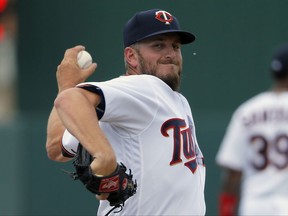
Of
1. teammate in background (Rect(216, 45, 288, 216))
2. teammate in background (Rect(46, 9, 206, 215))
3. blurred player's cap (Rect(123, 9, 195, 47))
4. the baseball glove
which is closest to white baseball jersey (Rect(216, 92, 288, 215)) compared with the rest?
teammate in background (Rect(216, 45, 288, 216))

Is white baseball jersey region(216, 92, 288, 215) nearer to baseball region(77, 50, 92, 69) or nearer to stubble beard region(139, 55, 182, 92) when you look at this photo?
stubble beard region(139, 55, 182, 92)

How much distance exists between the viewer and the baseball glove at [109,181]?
341cm

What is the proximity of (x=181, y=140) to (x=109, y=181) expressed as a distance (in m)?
0.49

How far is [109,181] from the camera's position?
11.2ft

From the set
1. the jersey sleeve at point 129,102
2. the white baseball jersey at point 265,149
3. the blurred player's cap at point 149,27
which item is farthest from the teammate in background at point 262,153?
the jersey sleeve at point 129,102

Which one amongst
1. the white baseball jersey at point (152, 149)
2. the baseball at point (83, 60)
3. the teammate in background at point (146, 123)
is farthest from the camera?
the baseball at point (83, 60)

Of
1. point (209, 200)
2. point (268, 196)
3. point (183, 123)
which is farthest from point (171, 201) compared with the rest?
point (209, 200)

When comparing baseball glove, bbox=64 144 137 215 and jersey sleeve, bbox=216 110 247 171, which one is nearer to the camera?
baseball glove, bbox=64 144 137 215

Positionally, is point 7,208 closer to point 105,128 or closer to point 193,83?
point 193,83

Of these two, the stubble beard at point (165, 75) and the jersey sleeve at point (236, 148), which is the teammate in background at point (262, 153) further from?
the stubble beard at point (165, 75)

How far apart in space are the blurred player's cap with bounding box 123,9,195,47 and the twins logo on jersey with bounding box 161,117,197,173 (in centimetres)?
46

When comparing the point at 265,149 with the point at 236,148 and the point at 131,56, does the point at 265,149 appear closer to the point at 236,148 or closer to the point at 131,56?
the point at 236,148

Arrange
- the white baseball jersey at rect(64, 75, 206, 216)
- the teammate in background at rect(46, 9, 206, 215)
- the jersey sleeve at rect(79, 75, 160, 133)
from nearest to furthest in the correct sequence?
the teammate in background at rect(46, 9, 206, 215), the jersey sleeve at rect(79, 75, 160, 133), the white baseball jersey at rect(64, 75, 206, 216)

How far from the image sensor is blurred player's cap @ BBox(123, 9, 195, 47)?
3.95 metres
